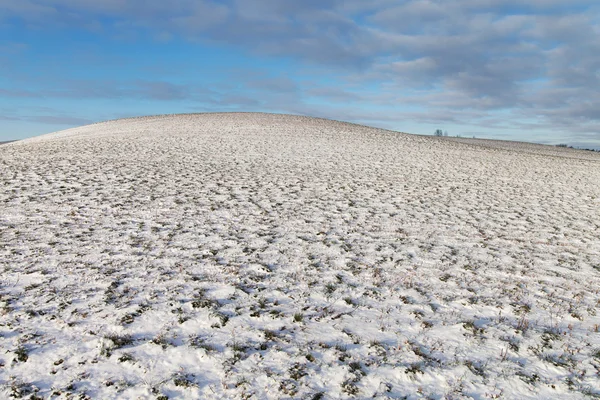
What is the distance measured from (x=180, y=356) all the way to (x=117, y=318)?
1.56m

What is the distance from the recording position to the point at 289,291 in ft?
24.1

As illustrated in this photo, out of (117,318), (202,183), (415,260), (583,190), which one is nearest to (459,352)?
(415,260)

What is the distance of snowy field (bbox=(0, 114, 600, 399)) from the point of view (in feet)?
16.4

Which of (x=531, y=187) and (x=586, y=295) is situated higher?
(x=531, y=187)

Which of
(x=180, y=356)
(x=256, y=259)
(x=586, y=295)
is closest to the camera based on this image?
(x=180, y=356)

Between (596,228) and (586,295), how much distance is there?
6554 mm

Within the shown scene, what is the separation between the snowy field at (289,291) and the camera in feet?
16.4

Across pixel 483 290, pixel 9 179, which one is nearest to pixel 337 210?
pixel 483 290

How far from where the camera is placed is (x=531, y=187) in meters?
19.7

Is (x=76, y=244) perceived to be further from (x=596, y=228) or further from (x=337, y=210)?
(x=596, y=228)

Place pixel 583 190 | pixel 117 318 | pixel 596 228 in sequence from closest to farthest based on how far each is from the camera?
pixel 117 318
pixel 596 228
pixel 583 190

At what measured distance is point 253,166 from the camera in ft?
71.4

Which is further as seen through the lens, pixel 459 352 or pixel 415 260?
pixel 415 260

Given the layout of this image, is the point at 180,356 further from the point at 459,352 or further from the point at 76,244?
the point at 76,244
